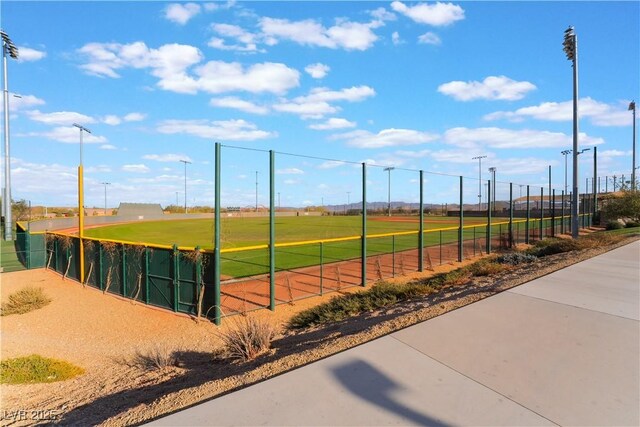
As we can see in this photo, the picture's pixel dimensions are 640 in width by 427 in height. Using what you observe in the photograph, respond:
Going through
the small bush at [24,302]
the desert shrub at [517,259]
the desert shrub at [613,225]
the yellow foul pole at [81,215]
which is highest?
the yellow foul pole at [81,215]

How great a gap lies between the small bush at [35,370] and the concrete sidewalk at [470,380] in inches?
183

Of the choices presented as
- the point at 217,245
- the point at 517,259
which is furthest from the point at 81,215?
the point at 517,259

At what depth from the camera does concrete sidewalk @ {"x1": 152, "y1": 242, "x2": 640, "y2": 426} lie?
136 inches

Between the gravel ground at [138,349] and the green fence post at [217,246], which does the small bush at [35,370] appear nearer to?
the gravel ground at [138,349]

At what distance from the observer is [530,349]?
4.86 m

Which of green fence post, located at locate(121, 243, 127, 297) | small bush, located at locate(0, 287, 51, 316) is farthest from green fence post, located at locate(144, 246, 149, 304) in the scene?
small bush, located at locate(0, 287, 51, 316)

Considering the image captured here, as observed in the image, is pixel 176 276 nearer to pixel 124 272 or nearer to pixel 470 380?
pixel 124 272

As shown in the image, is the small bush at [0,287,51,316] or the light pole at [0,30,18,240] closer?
the small bush at [0,287,51,316]

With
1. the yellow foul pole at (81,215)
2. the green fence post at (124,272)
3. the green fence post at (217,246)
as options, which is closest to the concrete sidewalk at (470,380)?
the green fence post at (217,246)

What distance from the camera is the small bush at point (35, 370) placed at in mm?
6585

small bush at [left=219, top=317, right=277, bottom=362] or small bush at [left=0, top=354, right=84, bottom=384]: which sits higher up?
small bush at [left=219, top=317, right=277, bottom=362]

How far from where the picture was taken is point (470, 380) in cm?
407

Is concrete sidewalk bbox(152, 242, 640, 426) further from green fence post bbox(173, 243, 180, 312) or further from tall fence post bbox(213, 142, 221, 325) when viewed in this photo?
green fence post bbox(173, 243, 180, 312)

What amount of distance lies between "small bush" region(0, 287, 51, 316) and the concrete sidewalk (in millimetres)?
11161
